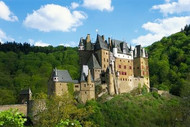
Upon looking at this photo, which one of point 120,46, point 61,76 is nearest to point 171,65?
point 120,46

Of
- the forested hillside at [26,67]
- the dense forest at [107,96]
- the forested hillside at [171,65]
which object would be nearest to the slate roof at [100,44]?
the dense forest at [107,96]

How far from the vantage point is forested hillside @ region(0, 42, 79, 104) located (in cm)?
8300

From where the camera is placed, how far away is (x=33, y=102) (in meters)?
46.7

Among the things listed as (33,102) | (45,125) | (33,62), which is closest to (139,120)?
(33,102)

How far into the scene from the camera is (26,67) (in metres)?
103

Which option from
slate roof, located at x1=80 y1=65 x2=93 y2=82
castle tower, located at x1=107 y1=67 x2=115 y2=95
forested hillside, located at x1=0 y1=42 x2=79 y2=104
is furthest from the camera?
forested hillside, located at x1=0 y1=42 x2=79 y2=104

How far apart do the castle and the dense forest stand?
2235 millimetres

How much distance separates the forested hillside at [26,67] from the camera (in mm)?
83000

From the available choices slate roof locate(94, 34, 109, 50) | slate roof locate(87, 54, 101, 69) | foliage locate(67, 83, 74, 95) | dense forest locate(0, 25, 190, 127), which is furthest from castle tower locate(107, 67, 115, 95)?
foliage locate(67, 83, 74, 95)

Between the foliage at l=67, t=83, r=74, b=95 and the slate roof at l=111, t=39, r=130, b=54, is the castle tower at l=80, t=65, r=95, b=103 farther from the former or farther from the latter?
the slate roof at l=111, t=39, r=130, b=54

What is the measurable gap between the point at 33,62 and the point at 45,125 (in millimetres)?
80476

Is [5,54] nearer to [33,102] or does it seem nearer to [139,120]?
[33,102]

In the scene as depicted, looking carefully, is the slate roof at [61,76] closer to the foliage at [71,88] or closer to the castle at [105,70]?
the castle at [105,70]

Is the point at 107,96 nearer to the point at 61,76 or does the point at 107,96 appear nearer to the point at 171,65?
the point at 61,76
